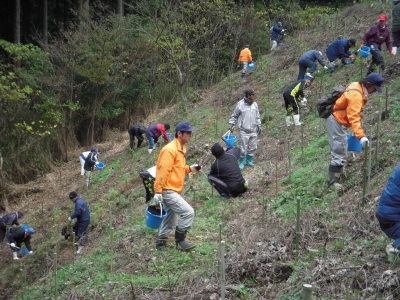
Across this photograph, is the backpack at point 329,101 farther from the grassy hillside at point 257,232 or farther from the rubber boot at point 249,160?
the rubber boot at point 249,160

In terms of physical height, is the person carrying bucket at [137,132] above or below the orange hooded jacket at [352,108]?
below

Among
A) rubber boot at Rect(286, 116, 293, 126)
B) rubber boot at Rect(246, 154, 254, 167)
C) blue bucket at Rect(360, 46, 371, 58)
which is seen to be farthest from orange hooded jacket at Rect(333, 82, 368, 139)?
blue bucket at Rect(360, 46, 371, 58)

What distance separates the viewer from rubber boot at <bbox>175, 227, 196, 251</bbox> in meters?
6.95

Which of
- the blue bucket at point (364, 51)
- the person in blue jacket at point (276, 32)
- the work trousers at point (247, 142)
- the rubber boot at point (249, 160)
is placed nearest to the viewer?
the work trousers at point (247, 142)

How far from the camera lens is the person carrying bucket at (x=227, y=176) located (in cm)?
907

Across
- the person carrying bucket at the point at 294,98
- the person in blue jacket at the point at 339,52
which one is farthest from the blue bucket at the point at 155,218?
the person in blue jacket at the point at 339,52

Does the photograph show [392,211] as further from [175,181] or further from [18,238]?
[18,238]

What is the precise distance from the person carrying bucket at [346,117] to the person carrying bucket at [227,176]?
198 cm

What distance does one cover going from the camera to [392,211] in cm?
448

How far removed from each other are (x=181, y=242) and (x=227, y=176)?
236 centimetres

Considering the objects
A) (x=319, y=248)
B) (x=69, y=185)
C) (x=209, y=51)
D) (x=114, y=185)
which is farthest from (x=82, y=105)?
(x=319, y=248)

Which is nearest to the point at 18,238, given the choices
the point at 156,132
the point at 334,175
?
the point at 156,132

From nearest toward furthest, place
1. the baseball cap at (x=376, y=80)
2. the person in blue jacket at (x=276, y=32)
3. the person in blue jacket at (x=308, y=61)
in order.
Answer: the baseball cap at (x=376, y=80), the person in blue jacket at (x=308, y=61), the person in blue jacket at (x=276, y=32)

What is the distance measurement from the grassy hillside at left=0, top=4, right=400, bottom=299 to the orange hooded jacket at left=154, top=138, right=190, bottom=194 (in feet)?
2.75
